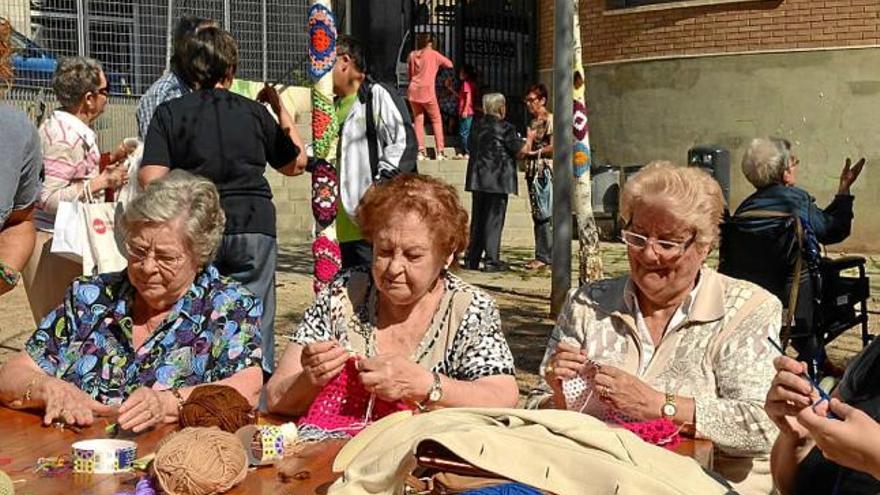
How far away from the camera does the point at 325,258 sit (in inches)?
221

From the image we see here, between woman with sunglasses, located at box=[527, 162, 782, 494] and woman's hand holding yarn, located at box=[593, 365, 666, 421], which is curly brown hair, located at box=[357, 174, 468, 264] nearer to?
woman with sunglasses, located at box=[527, 162, 782, 494]

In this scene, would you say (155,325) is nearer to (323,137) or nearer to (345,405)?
(345,405)

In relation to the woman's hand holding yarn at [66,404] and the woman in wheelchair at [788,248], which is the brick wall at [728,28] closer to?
the woman in wheelchair at [788,248]

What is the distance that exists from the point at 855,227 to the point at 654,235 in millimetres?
11720

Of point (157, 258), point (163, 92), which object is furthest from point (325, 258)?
point (157, 258)

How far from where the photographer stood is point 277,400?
345cm

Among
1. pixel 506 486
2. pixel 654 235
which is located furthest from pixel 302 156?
pixel 506 486

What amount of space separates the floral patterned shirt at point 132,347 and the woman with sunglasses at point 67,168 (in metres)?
2.16

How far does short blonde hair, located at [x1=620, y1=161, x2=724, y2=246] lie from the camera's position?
3.43m

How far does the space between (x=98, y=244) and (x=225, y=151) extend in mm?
730

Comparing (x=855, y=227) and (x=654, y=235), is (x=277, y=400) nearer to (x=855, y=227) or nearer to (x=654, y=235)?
(x=654, y=235)

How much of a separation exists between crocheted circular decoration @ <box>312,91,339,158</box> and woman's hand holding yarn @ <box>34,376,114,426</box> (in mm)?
2325

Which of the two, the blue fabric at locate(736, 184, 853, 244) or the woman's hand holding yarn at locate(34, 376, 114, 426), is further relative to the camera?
the blue fabric at locate(736, 184, 853, 244)

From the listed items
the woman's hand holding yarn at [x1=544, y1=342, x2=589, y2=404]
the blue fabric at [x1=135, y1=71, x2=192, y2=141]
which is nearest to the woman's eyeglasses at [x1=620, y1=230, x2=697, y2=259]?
the woman's hand holding yarn at [x1=544, y1=342, x2=589, y2=404]
